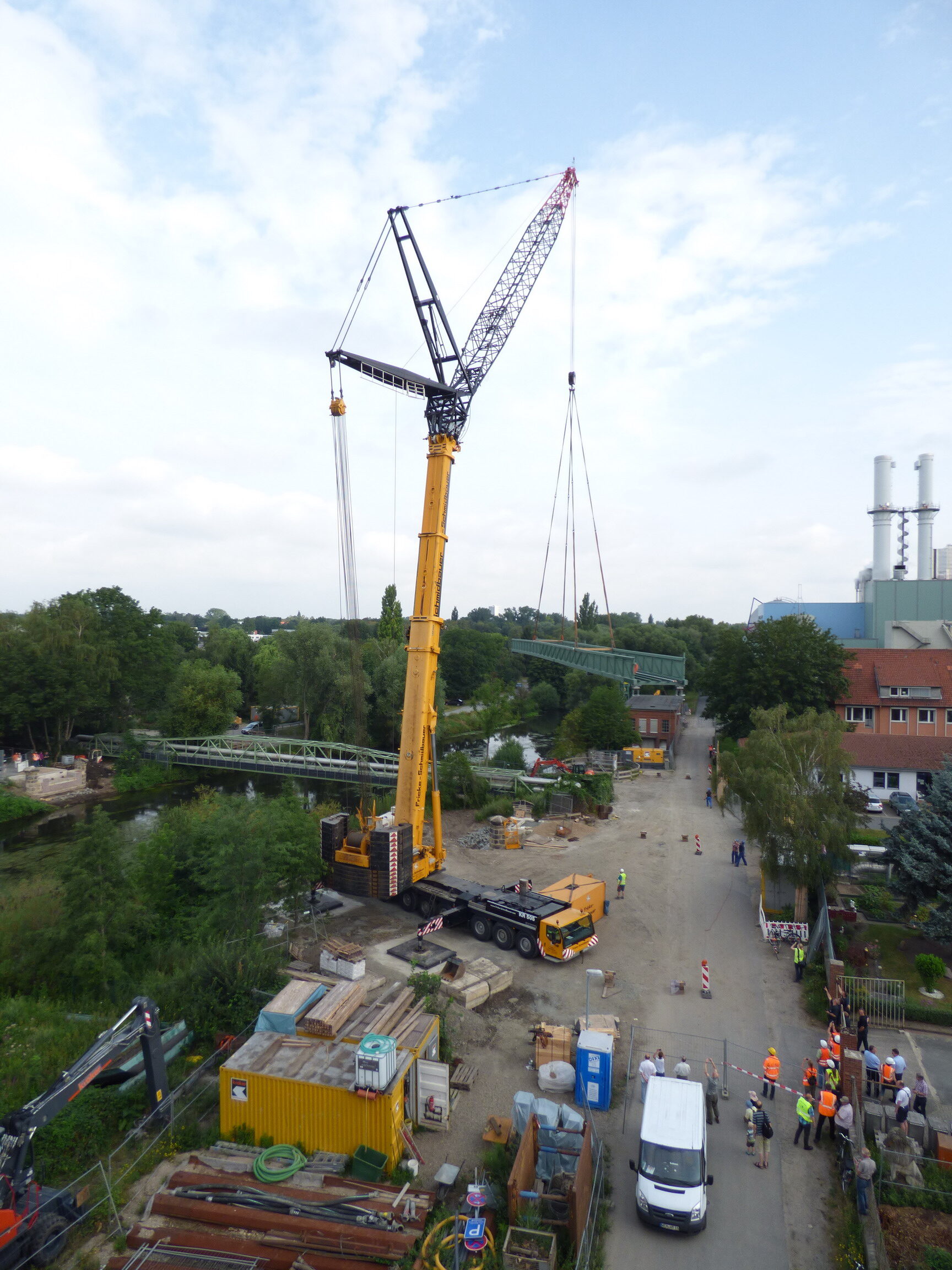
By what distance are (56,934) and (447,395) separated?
1615 cm

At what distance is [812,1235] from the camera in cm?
894

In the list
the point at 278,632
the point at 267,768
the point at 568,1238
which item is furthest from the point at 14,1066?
the point at 278,632

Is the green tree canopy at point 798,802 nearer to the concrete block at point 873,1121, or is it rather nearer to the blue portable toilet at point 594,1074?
the concrete block at point 873,1121

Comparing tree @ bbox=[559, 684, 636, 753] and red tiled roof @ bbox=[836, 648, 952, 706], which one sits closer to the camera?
red tiled roof @ bbox=[836, 648, 952, 706]

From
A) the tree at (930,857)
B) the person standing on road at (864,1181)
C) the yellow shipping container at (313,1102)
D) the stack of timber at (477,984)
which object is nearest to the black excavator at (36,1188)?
the yellow shipping container at (313,1102)

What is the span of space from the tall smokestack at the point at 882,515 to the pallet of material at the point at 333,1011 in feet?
215

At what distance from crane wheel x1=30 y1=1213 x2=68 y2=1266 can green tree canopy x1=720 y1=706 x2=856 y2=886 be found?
15.7 metres

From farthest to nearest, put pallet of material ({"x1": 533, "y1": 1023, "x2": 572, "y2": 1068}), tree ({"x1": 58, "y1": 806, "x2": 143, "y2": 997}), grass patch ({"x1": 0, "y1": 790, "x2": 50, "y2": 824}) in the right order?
grass patch ({"x1": 0, "y1": 790, "x2": 50, "y2": 824}) < tree ({"x1": 58, "y1": 806, "x2": 143, "y2": 997}) < pallet of material ({"x1": 533, "y1": 1023, "x2": 572, "y2": 1068})

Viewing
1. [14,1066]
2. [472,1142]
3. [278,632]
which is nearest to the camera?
[472,1142]

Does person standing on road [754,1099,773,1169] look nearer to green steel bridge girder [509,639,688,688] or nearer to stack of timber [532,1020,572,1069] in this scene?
stack of timber [532,1020,572,1069]

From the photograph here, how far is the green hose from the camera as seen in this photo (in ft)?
30.9

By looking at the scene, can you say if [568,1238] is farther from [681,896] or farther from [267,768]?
[267,768]

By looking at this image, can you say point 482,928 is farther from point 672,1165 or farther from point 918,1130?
point 918,1130

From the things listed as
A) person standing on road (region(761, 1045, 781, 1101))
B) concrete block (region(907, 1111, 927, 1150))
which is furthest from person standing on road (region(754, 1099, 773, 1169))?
concrete block (region(907, 1111, 927, 1150))
